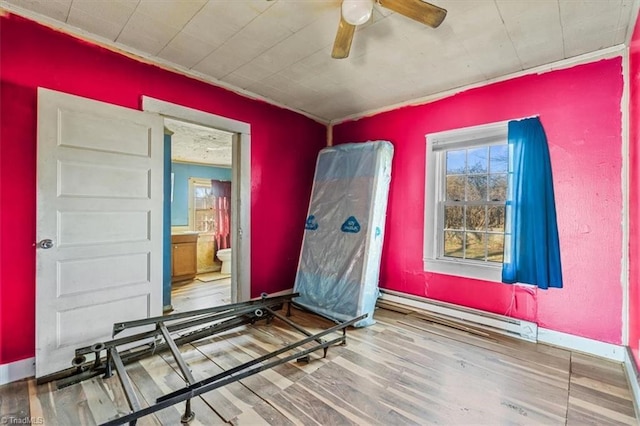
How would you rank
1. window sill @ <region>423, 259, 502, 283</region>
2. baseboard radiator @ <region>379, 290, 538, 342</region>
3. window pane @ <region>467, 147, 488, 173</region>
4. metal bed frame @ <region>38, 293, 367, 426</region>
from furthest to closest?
window pane @ <region>467, 147, 488, 173</region>
window sill @ <region>423, 259, 502, 283</region>
baseboard radiator @ <region>379, 290, 538, 342</region>
metal bed frame @ <region>38, 293, 367, 426</region>

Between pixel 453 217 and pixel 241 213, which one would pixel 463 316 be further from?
pixel 241 213

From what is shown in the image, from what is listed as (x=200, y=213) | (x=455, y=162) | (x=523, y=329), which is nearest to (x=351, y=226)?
(x=455, y=162)

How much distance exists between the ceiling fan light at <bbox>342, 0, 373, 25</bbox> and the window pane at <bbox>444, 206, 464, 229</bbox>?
2.26m

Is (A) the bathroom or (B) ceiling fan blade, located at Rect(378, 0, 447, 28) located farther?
(A) the bathroom

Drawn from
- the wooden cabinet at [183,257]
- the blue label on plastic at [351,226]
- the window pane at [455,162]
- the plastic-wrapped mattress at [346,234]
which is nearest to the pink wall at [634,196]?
the window pane at [455,162]

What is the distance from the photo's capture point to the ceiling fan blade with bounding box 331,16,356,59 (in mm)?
1758

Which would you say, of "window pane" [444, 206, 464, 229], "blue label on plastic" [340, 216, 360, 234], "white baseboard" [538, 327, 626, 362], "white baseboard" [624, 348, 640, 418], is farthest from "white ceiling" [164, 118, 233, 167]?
"white baseboard" [624, 348, 640, 418]

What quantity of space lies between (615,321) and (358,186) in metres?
2.42

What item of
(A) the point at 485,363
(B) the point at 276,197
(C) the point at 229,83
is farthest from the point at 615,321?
(C) the point at 229,83

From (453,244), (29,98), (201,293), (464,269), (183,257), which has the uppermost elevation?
(29,98)

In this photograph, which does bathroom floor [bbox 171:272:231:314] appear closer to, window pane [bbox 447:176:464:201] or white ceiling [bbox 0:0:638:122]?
white ceiling [bbox 0:0:638:122]

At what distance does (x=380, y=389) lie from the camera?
1.91 metres

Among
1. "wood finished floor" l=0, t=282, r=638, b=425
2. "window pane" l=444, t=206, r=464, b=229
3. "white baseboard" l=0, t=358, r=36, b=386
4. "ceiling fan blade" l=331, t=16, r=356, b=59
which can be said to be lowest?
"wood finished floor" l=0, t=282, r=638, b=425

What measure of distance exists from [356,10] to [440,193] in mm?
2228
